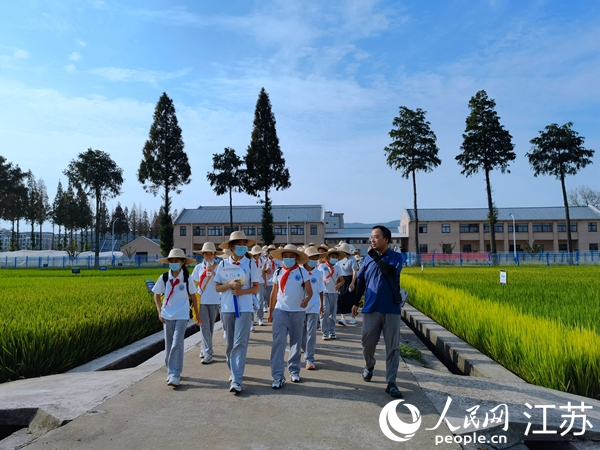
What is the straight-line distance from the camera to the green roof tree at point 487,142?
Answer: 4363cm

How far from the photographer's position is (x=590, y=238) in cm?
6431

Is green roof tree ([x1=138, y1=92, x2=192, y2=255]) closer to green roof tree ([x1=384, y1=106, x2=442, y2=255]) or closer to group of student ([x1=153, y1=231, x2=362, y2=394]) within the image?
green roof tree ([x1=384, y1=106, x2=442, y2=255])

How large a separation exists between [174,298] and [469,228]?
6608 cm

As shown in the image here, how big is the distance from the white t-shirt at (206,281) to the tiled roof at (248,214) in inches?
2352

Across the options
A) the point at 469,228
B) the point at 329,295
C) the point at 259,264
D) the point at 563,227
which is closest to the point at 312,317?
the point at 329,295

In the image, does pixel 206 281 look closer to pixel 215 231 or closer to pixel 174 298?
pixel 174 298

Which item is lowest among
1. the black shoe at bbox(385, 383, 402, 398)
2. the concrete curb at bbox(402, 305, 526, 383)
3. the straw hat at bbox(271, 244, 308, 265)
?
the concrete curb at bbox(402, 305, 526, 383)

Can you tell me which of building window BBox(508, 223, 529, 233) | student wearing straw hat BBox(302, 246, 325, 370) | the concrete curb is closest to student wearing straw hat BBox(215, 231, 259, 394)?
student wearing straw hat BBox(302, 246, 325, 370)

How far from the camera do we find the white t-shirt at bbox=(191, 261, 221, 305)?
23.7 feet

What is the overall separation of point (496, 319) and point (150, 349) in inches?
244

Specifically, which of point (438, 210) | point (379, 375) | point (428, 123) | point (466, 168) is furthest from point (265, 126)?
point (379, 375)

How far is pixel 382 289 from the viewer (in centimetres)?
529

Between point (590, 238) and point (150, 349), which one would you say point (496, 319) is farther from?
point (590, 238)

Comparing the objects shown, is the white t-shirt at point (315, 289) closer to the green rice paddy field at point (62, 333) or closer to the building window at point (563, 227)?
the green rice paddy field at point (62, 333)
